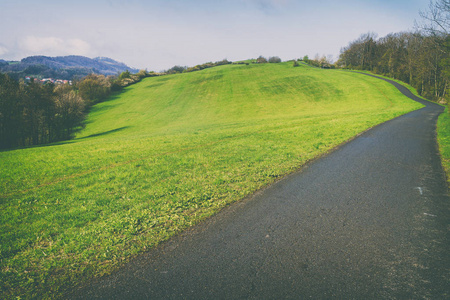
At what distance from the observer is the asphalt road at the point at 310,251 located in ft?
12.3

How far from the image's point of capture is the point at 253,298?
140 inches

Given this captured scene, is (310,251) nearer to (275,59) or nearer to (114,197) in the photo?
(114,197)

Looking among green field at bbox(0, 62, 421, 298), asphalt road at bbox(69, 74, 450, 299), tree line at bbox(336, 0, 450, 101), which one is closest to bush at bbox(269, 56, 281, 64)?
tree line at bbox(336, 0, 450, 101)

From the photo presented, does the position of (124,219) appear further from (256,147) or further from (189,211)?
(256,147)

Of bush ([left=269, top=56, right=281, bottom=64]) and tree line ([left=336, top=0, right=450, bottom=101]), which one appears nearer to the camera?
tree line ([left=336, top=0, right=450, bottom=101])

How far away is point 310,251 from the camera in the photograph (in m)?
4.66

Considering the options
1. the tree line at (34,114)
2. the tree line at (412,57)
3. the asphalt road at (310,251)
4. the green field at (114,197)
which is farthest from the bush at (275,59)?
the asphalt road at (310,251)

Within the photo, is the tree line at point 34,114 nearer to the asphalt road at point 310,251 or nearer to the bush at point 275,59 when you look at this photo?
the asphalt road at point 310,251

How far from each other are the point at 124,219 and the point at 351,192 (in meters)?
7.95

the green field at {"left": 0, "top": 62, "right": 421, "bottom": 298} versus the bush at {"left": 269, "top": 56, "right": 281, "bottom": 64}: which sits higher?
the bush at {"left": 269, "top": 56, "right": 281, "bottom": 64}

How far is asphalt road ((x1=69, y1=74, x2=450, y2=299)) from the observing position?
3740 mm

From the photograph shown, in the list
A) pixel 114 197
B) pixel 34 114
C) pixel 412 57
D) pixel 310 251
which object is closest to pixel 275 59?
pixel 412 57

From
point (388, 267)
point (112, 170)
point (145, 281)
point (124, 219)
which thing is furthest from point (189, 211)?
point (112, 170)

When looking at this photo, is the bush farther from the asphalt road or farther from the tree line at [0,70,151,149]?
the asphalt road
